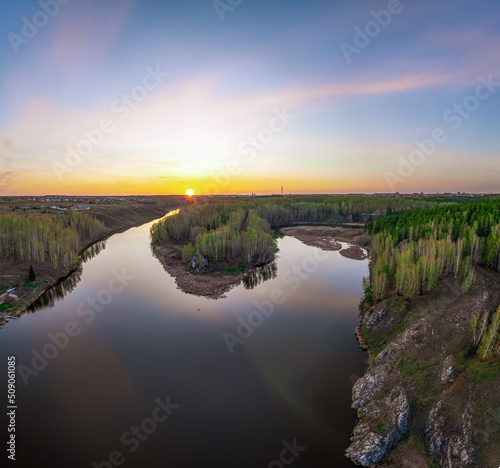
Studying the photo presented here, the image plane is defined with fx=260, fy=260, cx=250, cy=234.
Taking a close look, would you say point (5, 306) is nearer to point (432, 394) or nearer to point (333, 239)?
point (432, 394)

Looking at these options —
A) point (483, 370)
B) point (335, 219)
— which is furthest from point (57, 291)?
point (335, 219)

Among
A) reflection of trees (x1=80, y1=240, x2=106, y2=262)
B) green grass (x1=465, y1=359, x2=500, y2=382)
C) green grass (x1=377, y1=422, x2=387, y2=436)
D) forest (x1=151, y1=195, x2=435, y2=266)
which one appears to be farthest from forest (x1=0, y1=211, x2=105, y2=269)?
green grass (x1=465, y1=359, x2=500, y2=382)

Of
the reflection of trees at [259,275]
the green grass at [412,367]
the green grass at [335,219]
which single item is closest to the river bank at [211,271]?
the reflection of trees at [259,275]

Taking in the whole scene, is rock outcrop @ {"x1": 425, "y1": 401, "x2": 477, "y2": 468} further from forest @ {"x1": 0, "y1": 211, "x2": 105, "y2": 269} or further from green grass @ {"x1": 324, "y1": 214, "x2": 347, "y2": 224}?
green grass @ {"x1": 324, "y1": 214, "x2": 347, "y2": 224}

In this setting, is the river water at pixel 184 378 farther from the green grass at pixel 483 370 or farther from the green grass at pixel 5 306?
the green grass at pixel 483 370

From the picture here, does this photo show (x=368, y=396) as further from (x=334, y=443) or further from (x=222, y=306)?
(x=222, y=306)
